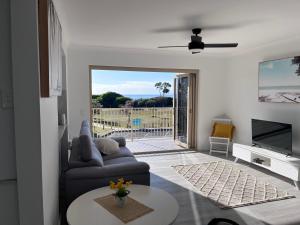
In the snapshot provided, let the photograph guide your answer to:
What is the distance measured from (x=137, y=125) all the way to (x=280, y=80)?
4309mm

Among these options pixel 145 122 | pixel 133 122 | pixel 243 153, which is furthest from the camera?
pixel 145 122

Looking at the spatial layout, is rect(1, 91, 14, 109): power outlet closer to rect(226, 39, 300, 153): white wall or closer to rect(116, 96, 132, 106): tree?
rect(226, 39, 300, 153): white wall

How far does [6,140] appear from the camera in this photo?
54.9 inches

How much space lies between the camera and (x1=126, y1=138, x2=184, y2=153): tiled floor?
242 inches

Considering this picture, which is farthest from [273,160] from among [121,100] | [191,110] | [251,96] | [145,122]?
Answer: [121,100]

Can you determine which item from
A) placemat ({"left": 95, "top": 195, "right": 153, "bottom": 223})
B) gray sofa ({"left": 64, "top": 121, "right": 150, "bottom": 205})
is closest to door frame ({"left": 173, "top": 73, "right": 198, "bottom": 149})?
gray sofa ({"left": 64, "top": 121, "right": 150, "bottom": 205})

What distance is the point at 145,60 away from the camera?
5.51 metres

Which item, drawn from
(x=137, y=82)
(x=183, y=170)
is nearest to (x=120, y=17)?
(x=183, y=170)

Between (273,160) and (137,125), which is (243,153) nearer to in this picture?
(273,160)

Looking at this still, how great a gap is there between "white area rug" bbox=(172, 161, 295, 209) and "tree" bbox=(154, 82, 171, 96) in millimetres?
5776

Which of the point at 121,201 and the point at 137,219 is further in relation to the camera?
the point at 121,201

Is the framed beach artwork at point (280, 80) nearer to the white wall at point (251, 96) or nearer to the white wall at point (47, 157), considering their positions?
the white wall at point (251, 96)

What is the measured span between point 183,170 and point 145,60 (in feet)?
8.62

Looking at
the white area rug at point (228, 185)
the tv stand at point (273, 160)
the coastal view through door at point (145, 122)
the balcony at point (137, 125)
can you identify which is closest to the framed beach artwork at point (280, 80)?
the tv stand at point (273, 160)
